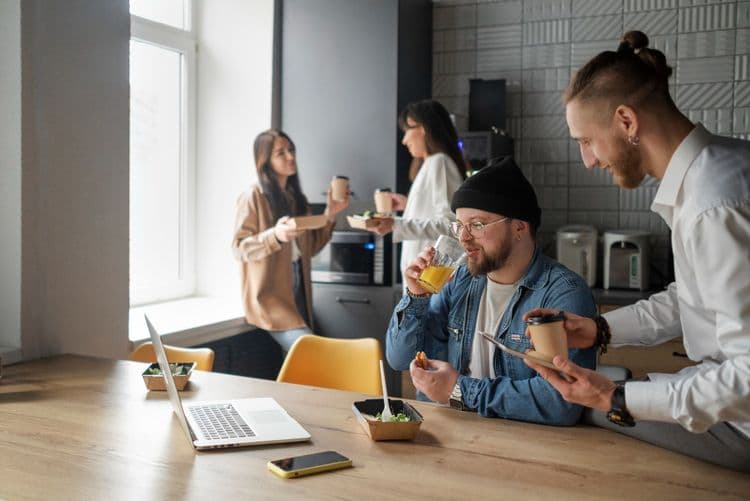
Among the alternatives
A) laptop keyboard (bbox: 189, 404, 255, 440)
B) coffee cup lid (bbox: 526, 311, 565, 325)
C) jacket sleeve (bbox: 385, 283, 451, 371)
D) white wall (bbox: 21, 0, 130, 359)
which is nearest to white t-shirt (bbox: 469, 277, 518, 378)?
jacket sleeve (bbox: 385, 283, 451, 371)

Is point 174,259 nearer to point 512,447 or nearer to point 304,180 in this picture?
point 304,180

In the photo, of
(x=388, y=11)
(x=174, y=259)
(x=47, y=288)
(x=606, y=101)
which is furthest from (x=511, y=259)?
(x=174, y=259)

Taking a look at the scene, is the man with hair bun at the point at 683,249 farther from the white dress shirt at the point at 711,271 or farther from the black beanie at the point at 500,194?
the black beanie at the point at 500,194

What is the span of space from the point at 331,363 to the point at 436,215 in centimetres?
105

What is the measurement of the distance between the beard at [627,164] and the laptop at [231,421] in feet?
2.93

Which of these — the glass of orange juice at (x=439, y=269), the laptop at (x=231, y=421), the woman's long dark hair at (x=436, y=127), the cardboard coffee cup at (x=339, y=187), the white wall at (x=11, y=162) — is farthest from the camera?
the cardboard coffee cup at (x=339, y=187)

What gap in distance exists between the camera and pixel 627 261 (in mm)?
3977

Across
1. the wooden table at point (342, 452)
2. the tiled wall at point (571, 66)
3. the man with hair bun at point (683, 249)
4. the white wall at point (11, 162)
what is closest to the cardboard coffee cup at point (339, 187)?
the tiled wall at point (571, 66)

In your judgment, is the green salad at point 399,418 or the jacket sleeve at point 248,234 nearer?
the green salad at point 399,418

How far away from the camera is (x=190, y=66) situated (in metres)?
4.47

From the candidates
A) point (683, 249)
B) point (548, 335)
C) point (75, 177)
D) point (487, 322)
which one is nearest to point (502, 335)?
point (487, 322)

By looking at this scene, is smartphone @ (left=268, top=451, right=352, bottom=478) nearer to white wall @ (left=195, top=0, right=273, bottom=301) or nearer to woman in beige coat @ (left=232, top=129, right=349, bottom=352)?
woman in beige coat @ (left=232, top=129, right=349, bottom=352)

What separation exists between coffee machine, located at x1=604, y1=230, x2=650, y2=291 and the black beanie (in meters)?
1.99

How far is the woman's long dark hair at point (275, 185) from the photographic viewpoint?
151 inches
